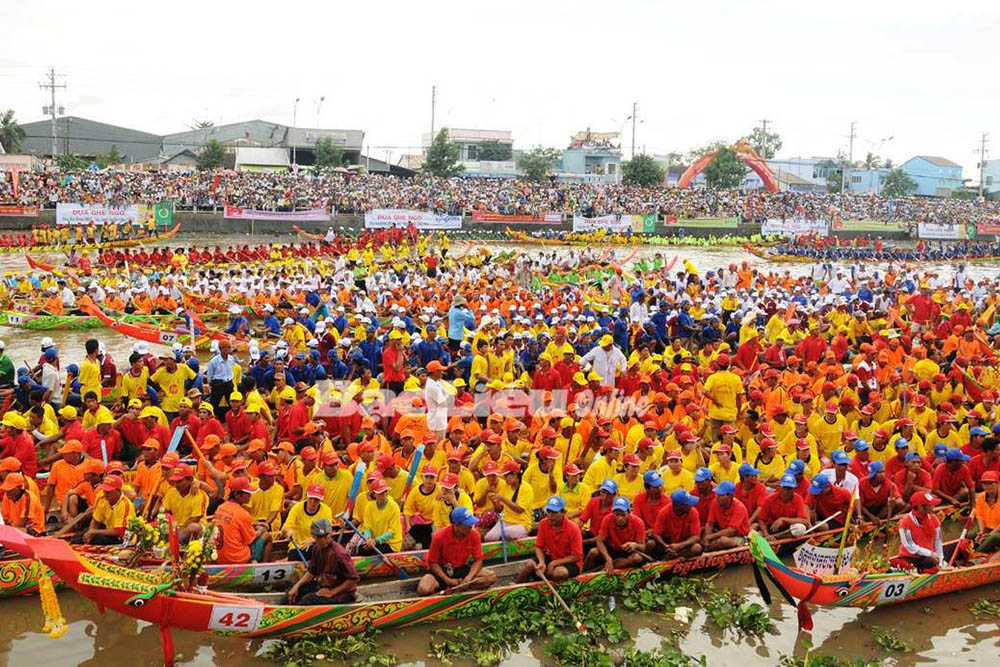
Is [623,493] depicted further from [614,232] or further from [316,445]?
[614,232]

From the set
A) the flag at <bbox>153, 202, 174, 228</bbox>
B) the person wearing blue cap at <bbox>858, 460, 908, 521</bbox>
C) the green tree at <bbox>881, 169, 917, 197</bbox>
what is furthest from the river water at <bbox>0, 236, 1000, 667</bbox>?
the green tree at <bbox>881, 169, 917, 197</bbox>

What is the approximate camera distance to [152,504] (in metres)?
7.56

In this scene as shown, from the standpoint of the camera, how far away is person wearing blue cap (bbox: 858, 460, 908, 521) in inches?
326

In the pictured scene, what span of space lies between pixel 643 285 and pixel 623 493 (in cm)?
1235

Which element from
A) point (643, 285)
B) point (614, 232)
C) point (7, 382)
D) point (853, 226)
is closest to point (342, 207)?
point (614, 232)

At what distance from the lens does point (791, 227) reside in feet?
134

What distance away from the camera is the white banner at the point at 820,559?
695 cm

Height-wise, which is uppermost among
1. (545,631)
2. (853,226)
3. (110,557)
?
(853,226)

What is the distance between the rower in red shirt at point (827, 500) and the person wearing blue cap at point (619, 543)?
1.72 metres

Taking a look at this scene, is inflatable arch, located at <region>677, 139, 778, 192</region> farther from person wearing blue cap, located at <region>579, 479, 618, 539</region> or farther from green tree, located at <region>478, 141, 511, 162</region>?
person wearing blue cap, located at <region>579, 479, 618, 539</region>

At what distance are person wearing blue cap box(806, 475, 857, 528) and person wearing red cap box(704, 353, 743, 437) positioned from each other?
2.05m

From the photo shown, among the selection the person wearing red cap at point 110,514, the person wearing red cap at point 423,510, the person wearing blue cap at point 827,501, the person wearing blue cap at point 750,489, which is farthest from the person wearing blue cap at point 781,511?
the person wearing red cap at point 110,514

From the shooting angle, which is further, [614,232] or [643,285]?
[614,232]

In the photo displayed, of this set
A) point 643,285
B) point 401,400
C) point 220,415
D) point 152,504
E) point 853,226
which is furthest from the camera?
point 853,226
